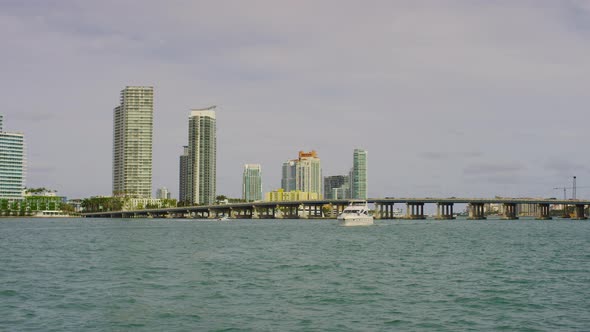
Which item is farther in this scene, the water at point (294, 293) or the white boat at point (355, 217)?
the white boat at point (355, 217)

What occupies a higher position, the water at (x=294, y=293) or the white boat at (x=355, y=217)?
the white boat at (x=355, y=217)

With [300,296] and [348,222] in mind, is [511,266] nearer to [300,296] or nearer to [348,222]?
[300,296]

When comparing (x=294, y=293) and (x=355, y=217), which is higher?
(x=355, y=217)

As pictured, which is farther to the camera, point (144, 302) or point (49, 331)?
point (144, 302)

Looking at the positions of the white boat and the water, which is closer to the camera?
the water

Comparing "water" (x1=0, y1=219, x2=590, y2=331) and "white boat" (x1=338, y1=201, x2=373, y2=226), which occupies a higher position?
"white boat" (x1=338, y1=201, x2=373, y2=226)

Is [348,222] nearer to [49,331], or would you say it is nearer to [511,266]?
[511,266]

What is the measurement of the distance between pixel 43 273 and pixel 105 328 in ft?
86.8

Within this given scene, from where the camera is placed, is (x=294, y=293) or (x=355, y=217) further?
(x=355, y=217)

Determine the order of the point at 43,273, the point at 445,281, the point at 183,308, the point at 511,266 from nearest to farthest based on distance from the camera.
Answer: the point at 183,308 < the point at 445,281 < the point at 43,273 < the point at 511,266

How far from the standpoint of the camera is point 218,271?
2158 inches

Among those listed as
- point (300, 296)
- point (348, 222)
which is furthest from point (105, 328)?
point (348, 222)

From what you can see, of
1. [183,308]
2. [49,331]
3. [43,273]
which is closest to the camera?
[49,331]

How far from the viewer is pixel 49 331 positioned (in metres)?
29.9
